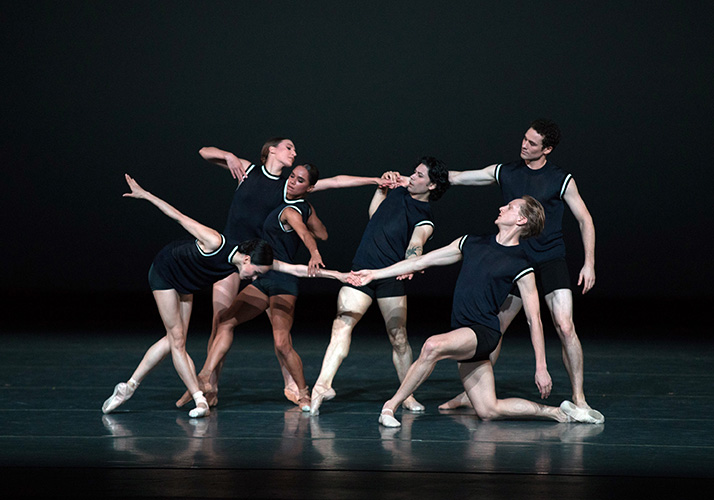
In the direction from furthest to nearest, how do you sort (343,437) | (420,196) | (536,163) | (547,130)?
(420,196) < (536,163) < (547,130) < (343,437)

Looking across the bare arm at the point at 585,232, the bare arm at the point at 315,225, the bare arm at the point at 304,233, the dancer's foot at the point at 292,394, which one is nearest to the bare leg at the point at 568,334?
the bare arm at the point at 585,232

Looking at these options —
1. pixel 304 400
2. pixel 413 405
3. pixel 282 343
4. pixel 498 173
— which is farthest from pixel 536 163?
pixel 304 400

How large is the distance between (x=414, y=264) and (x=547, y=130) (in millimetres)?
1000

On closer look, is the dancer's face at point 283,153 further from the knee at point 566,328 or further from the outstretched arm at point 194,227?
the knee at point 566,328

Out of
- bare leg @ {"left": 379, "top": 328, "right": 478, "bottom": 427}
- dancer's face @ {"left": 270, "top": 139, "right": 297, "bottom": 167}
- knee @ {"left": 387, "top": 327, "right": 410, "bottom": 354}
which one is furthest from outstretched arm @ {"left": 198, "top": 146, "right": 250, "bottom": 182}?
bare leg @ {"left": 379, "top": 328, "right": 478, "bottom": 427}

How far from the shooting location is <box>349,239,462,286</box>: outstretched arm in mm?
4457

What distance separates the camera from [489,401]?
14.5 feet

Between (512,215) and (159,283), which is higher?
(512,215)

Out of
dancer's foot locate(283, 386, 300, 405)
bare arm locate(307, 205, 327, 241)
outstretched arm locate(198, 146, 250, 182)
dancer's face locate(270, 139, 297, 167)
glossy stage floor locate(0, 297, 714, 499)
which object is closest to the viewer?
glossy stage floor locate(0, 297, 714, 499)

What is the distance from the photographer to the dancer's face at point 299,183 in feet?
16.6

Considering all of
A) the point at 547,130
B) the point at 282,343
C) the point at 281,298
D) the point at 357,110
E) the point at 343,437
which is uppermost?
the point at 357,110

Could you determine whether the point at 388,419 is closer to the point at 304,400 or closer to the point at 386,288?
the point at 304,400

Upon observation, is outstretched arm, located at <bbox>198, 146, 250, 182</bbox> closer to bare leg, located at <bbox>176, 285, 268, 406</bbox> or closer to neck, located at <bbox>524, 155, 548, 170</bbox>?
bare leg, located at <bbox>176, 285, 268, 406</bbox>

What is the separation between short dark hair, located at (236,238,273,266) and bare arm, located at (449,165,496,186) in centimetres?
114
